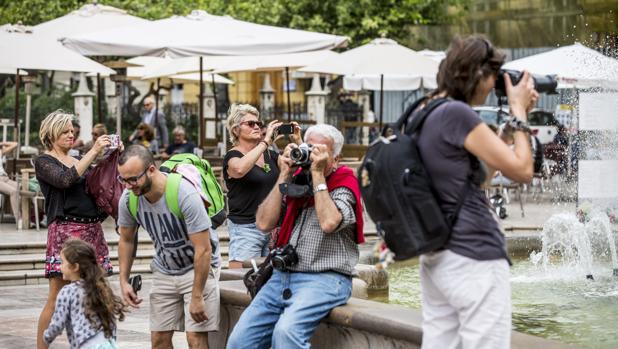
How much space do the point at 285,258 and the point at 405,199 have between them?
5.61 feet

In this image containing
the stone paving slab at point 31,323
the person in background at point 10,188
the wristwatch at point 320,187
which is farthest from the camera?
the person in background at point 10,188

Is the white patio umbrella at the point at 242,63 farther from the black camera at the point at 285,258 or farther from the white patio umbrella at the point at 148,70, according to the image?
the black camera at the point at 285,258

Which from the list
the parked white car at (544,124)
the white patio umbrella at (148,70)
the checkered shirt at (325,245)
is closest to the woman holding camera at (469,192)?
the checkered shirt at (325,245)

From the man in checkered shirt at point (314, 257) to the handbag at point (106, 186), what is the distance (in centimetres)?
181

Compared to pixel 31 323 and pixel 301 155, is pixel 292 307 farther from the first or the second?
pixel 31 323

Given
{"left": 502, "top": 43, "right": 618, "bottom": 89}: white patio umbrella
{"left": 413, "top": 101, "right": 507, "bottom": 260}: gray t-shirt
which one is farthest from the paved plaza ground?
{"left": 502, "top": 43, "right": 618, "bottom": 89}: white patio umbrella

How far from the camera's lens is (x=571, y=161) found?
851 inches

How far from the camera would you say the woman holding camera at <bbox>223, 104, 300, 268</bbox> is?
8.58m

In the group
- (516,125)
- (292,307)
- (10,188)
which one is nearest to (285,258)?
(292,307)

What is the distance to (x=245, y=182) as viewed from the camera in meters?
8.66

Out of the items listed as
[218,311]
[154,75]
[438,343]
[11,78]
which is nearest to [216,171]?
[154,75]

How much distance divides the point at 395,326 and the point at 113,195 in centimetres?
266

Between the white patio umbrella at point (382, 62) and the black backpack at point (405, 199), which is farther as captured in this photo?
the white patio umbrella at point (382, 62)

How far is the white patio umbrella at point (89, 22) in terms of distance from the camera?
2052cm
